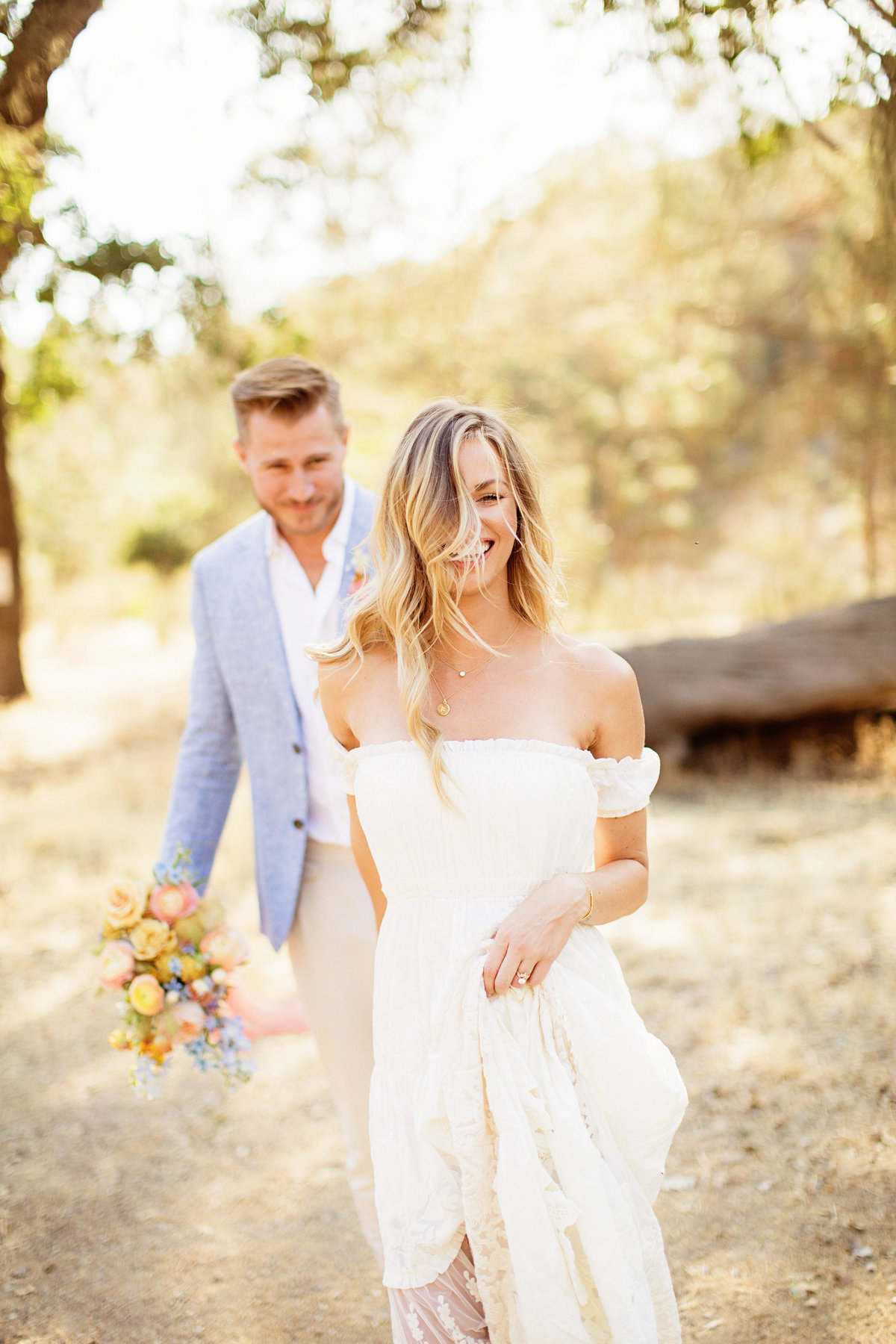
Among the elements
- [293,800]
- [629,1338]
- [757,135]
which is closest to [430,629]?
[293,800]

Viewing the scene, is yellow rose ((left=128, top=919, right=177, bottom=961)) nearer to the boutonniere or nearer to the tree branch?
the boutonniere

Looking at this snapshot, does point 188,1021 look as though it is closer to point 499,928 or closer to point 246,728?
point 246,728

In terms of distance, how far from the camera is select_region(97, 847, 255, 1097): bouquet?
2467 mm

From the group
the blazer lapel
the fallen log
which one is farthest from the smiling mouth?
the fallen log

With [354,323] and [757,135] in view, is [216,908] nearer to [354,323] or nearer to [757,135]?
[757,135]

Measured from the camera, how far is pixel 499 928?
1.85 meters

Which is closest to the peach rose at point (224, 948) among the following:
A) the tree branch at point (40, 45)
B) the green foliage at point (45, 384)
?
the tree branch at point (40, 45)

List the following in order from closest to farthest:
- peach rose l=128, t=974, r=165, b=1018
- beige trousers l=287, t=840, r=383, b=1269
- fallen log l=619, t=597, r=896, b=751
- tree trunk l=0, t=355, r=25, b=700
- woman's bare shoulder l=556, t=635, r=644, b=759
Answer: woman's bare shoulder l=556, t=635, r=644, b=759
peach rose l=128, t=974, r=165, b=1018
beige trousers l=287, t=840, r=383, b=1269
fallen log l=619, t=597, r=896, b=751
tree trunk l=0, t=355, r=25, b=700

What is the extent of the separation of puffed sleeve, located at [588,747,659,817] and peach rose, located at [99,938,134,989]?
1.21m

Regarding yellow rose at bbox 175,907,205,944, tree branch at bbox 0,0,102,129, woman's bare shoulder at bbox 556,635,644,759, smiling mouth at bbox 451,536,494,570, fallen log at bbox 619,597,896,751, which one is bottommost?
fallen log at bbox 619,597,896,751

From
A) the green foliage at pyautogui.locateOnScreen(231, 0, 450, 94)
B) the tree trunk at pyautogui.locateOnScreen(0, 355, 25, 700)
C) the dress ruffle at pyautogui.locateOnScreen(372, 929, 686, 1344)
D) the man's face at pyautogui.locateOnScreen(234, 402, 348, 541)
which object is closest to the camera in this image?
the dress ruffle at pyautogui.locateOnScreen(372, 929, 686, 1344)

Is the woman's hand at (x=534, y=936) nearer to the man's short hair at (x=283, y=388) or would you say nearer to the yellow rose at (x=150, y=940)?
the yellow rose at (x=150, y=940)

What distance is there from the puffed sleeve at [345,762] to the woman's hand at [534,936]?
0.44 m

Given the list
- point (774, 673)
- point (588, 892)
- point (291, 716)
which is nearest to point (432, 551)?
point (588, 892)
